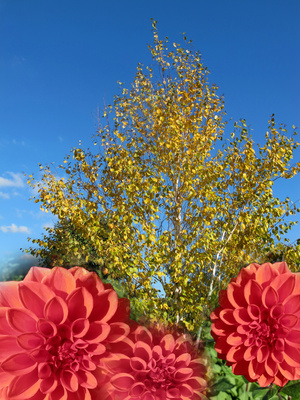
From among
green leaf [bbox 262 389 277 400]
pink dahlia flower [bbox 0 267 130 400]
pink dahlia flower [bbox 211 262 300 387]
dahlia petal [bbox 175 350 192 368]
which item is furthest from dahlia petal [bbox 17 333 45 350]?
green leaf [bbox 262 389 277 400]

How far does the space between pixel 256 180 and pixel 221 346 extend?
228 inches

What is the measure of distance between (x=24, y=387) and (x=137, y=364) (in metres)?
0.25

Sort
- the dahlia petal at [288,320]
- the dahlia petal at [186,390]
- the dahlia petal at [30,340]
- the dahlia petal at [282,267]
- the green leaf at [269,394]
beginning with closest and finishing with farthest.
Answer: the dahlia petal at [30,340], the dahlia petal at [186,390], the dahlia petal at [288,320], the dahlia petal at [282,267], the green leaf at [269,394]

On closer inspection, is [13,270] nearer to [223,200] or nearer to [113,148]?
[113,148]

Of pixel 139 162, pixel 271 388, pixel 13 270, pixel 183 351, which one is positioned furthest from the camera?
pixel 139 162

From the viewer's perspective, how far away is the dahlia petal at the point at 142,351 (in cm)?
84

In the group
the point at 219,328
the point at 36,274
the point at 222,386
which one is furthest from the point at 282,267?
the point at 36,274

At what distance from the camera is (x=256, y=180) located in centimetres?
661

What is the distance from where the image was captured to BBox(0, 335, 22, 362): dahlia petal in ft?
2.57

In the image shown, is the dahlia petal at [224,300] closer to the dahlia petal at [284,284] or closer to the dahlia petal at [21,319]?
the dahlia petal at [284,284]

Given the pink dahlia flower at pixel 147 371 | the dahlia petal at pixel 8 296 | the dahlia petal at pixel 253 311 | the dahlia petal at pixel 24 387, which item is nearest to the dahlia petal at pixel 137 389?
the pink dahlia flower at pixel 147 371

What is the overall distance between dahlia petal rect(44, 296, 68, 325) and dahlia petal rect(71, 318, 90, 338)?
27 millimetres

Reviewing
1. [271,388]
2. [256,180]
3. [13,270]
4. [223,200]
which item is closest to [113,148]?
[223,200]

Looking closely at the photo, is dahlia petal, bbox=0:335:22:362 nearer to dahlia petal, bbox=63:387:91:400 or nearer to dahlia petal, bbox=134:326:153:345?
dahlia petal, bbox=63:387:91:400
